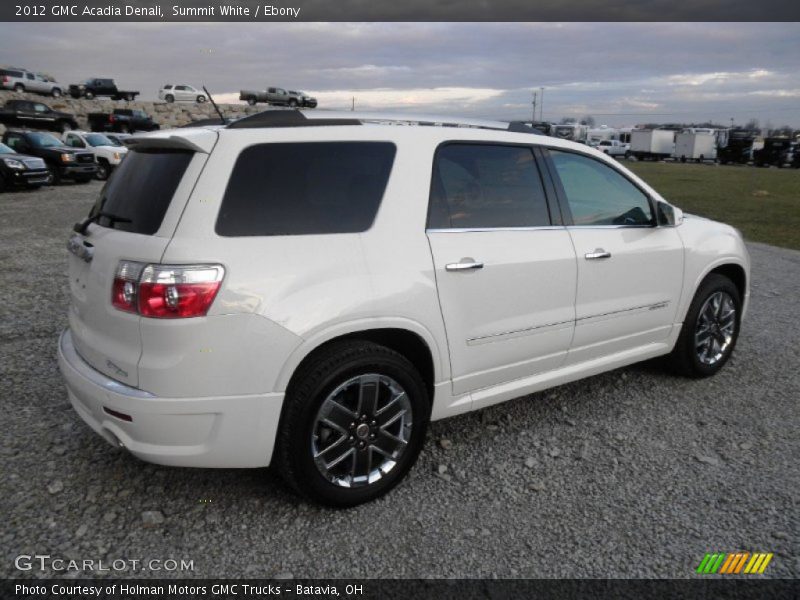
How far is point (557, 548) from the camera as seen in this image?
2.77 meters

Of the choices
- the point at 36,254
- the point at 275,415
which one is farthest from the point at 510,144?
the point at 36,254

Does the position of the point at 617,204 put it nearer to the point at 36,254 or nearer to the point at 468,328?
the point at 468,328

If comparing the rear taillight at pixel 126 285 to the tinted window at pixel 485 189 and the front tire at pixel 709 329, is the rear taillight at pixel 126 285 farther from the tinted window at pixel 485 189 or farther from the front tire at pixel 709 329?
the front tire at pixel 709 329

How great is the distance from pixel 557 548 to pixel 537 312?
1.27 meters

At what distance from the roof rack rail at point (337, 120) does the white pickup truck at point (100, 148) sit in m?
21.2

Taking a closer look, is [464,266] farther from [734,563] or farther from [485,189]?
[734,563]

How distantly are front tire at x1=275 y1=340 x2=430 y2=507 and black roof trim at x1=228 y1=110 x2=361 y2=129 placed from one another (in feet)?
3.46

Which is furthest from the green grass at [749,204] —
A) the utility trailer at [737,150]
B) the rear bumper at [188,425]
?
the utility trailer at [737,150]

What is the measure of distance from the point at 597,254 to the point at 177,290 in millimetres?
2421

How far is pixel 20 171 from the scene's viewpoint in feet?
59.0

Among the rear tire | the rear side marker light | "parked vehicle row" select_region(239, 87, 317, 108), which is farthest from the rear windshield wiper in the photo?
"parked vehicle row" select_region(239, 87, 317, 108)

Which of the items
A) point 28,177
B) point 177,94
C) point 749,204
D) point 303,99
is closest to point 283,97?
point 303,99

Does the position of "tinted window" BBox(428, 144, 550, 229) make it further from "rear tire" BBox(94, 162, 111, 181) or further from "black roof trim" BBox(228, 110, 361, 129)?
"rear tire" BBox(94, 162, 111, 181)

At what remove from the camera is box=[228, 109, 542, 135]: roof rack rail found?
9.73 feet
